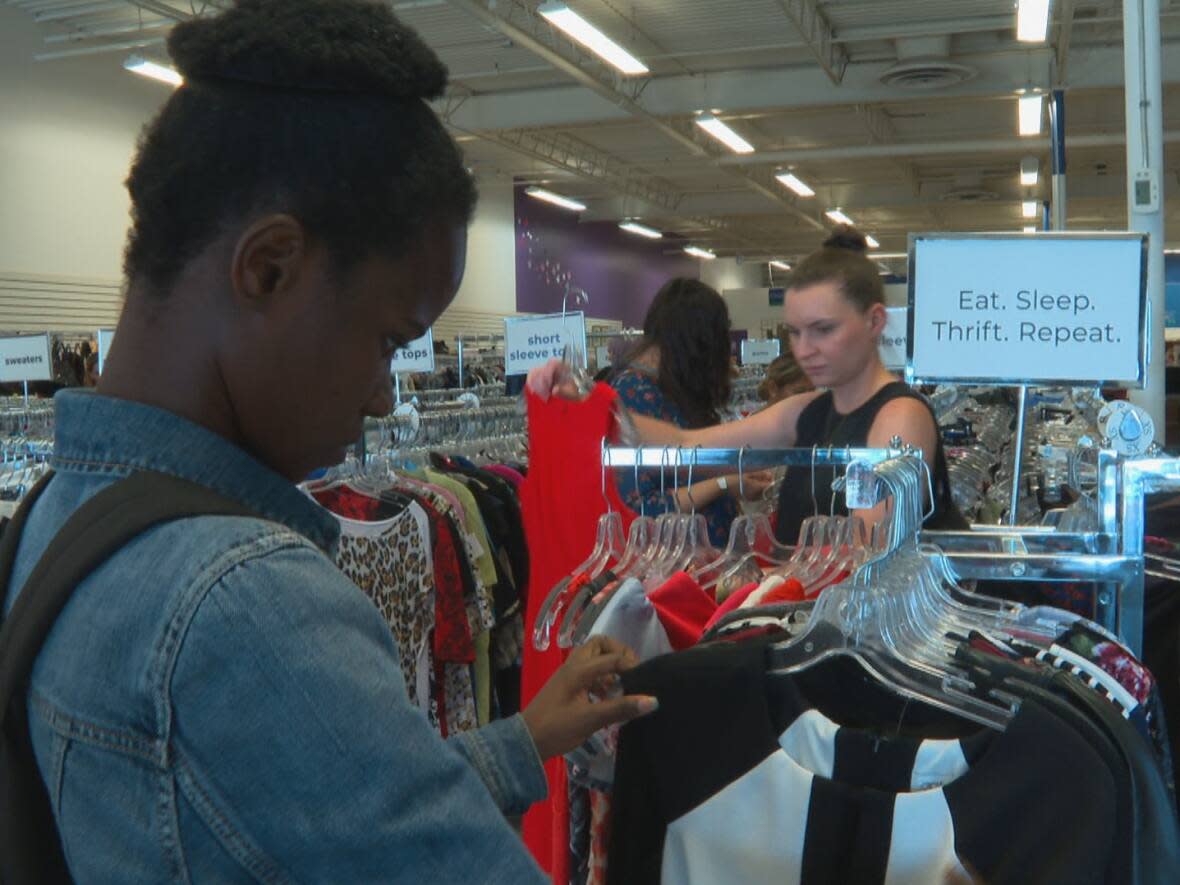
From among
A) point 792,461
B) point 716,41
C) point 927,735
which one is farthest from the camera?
point 716,41

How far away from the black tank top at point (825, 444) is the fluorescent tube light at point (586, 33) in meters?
5.67

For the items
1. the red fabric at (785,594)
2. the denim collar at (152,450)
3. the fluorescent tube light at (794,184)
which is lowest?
the red fabric at (785,594)

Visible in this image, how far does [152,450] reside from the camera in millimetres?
703

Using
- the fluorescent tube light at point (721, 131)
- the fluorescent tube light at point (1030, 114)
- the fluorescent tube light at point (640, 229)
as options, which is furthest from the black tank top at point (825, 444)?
the fluorescent tube light at point (640, 229)

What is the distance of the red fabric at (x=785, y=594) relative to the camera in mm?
1625

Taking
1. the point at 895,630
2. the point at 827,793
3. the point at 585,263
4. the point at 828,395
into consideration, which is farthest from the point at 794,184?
the point at 827,793

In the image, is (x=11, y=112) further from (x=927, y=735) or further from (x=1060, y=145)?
(x=927, y=735)

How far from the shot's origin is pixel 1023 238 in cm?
204

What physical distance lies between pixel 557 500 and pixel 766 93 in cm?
1028

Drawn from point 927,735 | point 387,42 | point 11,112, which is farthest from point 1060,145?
point 387,42

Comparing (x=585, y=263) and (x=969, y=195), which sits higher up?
(x=969, y=195)

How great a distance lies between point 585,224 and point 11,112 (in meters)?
11.3

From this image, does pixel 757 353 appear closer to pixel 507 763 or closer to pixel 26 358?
pixel 26 358

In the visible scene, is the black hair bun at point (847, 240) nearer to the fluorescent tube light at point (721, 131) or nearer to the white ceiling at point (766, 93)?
the white ceiling at point (766, 93)
